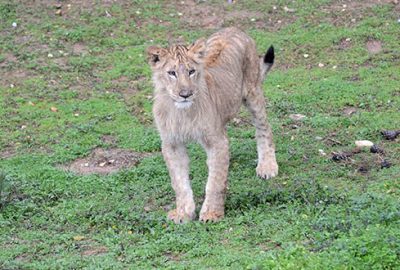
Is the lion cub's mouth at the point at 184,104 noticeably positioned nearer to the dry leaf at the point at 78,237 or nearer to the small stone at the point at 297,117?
the dry leaf at the point at 78,237

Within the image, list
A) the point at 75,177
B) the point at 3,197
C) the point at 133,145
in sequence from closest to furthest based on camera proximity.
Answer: the point at 3,197
the point at 75,177
the point at 133,145

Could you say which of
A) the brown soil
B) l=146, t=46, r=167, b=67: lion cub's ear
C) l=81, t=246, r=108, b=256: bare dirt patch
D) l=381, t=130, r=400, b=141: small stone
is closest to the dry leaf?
l=81, t=246, r=108, b=256: bare dirt patch

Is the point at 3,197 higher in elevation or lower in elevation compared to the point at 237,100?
lower

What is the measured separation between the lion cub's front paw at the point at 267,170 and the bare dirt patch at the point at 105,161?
56.0 inches

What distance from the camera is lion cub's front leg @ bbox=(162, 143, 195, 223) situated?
832 cm

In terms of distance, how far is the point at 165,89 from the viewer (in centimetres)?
823

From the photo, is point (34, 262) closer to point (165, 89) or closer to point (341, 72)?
point (165, 89)

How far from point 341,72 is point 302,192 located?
170 inches

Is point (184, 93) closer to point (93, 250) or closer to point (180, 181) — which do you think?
point (180, 181)

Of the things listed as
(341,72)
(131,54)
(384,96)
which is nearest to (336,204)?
(384,96)

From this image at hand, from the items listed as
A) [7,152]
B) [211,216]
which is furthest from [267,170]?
[7,152]

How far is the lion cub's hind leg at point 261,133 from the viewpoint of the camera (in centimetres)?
949

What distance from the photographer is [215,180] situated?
8.26 meters

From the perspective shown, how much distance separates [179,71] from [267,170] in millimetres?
1852
